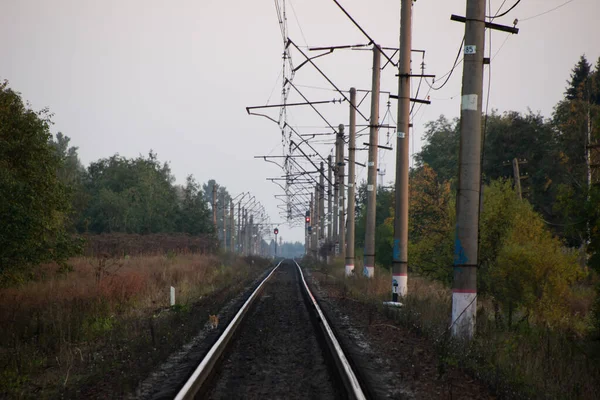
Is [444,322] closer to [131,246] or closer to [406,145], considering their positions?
[406,145]

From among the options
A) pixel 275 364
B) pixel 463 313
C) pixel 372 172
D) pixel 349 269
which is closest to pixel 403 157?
pixel 372 172

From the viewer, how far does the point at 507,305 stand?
19.4 meters

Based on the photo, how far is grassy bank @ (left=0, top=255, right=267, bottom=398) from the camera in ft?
32.1

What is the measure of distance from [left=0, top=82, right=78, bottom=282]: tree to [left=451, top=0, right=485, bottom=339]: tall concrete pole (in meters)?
11.5

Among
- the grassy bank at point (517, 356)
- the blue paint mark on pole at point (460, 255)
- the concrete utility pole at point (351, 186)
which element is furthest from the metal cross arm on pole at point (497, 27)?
the concrete utility pole at point (351, 186)

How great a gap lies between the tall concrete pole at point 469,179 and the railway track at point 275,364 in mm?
2761

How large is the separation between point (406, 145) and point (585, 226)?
7.82 meters

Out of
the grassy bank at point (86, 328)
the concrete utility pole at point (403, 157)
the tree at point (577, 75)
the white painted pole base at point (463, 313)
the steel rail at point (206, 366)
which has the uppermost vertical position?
the tree at point (577, 75)

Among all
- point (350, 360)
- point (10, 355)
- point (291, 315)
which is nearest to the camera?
point (350, 360)

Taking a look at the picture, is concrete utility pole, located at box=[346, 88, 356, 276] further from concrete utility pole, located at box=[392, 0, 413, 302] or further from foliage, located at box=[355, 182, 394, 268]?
concrete utility pole, located at box=[392, 0, 413, 302]

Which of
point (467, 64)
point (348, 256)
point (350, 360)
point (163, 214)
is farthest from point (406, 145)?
point (163, 214)

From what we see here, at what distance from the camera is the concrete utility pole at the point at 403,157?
1953cm

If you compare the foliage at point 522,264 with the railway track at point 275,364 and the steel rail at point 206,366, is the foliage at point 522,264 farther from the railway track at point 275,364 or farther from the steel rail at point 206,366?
the steel rail at point 206,366

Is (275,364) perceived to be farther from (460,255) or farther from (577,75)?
(577,75)
